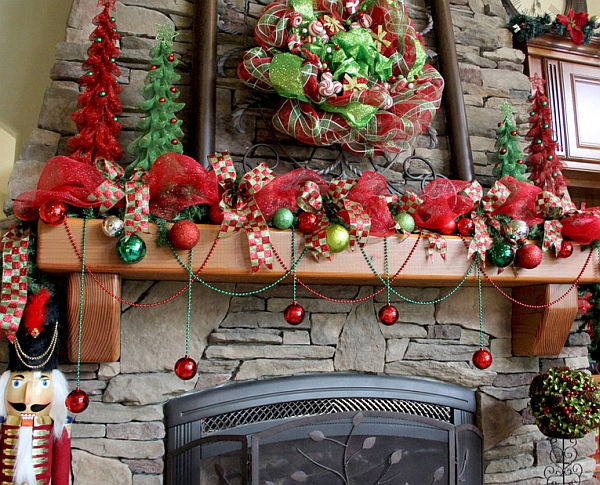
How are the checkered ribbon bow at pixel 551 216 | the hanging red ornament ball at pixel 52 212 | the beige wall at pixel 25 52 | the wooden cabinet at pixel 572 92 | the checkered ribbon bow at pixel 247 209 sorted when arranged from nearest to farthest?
the hanging red ornament ball at pixel 52 212 → the checkered ribbon bow at pixel 247 209 → the checkered ribbon bow at pixel 551 216 → the beige wall at pixel 25 52 → the wooden cabinet at pixel 572 92

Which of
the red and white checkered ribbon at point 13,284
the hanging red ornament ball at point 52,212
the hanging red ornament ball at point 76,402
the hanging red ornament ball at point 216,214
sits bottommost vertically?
the hanging red ornament ball at point 76,402

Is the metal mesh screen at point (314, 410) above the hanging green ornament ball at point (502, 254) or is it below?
below

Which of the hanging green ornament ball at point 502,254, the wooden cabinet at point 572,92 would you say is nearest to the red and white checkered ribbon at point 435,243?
the hanging green ornament ball at point 502,254

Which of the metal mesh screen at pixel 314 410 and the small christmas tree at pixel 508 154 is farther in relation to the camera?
the small christmas tree at pixel 508 154

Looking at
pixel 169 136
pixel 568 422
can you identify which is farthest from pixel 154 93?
pixel 568 422

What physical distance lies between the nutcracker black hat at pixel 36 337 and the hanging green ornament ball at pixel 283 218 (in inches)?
23.6

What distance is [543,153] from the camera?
183cm

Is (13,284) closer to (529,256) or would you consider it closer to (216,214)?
(216,214)

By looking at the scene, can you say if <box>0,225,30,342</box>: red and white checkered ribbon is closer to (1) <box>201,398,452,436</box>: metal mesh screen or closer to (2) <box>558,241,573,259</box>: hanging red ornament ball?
(1) <box>201,398,452,436</box>: metal mesh screen

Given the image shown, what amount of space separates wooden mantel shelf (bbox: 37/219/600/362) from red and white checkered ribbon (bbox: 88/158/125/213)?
2.2 inches

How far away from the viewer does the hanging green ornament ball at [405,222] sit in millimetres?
1484

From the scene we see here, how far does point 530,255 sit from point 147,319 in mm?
1100

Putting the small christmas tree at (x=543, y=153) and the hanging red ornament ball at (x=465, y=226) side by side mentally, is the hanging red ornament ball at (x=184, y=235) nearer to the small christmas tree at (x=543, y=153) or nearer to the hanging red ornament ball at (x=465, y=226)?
the hanging red ornament ball at (x=465, y=226)

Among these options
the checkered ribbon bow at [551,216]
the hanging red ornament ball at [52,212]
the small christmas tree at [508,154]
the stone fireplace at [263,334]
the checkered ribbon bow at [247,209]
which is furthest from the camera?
the small christmas tree at [508,154]
